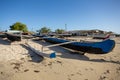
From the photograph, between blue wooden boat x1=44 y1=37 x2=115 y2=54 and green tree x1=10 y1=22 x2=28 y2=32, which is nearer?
blue wooden boat x1=44 y1=37 x2=115 y2=54

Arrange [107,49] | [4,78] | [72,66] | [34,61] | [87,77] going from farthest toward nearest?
[107,49] < [34,61] < [72,66] < [87,77] < [4,78]

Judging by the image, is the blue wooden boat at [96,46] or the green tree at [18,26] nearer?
the blue wooden boat at [96,46]

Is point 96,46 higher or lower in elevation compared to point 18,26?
lower

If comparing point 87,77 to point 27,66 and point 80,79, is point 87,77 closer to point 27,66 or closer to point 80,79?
point 80,79

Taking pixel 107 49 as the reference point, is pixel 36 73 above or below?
below

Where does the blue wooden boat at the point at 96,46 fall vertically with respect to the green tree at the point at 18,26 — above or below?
below

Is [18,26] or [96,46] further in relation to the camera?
[18,26]

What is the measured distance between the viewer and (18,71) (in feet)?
16.6

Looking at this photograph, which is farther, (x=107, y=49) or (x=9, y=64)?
(x=107, y=49)

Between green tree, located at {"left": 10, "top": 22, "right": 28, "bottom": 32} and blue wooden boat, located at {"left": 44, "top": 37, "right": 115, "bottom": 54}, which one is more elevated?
green tree, located at {"left": 10, "top": 22, "right": 28, "bottom": 32}

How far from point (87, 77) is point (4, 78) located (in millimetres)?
3145

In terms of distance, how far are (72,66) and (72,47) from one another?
11.8 ft

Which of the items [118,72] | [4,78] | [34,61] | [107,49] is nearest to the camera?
Result: [4,78]

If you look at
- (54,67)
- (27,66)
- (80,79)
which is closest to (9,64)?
(27,66)
